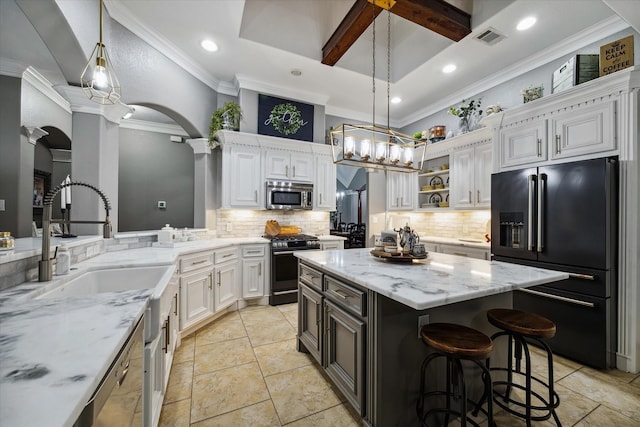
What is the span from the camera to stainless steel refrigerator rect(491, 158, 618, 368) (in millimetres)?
2219

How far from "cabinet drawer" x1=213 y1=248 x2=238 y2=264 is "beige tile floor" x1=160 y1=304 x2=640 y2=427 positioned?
35.2 inches

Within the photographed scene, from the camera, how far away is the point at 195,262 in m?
2.84

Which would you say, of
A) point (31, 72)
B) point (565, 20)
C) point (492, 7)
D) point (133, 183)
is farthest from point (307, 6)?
point (133, 183)

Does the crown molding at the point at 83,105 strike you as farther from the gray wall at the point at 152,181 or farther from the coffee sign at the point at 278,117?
the gray wall at the point at 152,181

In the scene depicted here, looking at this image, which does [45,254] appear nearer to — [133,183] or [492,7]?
[492,7]

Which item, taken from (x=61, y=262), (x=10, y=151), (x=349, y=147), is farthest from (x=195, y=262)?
A: (x=10, y=151)

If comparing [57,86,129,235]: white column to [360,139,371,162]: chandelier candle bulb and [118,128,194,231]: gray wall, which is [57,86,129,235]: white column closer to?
[360,139,371,162]: chandelier candle bulb

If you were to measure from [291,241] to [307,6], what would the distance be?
2.86 m

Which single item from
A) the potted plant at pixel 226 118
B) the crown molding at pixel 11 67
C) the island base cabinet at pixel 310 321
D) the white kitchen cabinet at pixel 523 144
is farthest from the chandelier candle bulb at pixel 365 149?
the crown molding at pixel 11 67

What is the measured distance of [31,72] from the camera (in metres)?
3.47

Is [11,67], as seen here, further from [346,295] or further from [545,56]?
[545,56]

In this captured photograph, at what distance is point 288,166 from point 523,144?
307 cm

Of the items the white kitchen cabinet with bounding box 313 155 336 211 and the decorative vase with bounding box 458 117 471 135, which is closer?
the decorative vase with bounding box 458 117 471 135

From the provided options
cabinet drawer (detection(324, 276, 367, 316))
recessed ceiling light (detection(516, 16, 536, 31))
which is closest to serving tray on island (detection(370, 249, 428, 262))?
cabinet drawer (detection(324, 276, 367, 316))
